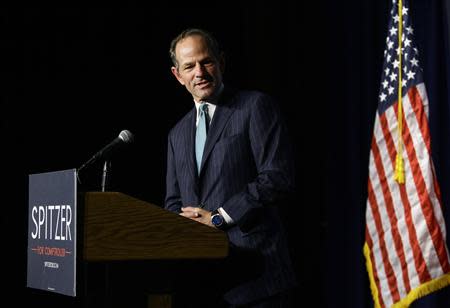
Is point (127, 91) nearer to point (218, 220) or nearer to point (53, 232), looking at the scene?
point (218, 220)

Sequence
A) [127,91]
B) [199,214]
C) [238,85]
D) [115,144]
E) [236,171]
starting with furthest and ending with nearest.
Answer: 1. [238,85]
2. [127,91]
3. [236,171]
4. [199,214]
5. [115,144]

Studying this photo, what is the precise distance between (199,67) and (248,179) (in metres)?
0.44

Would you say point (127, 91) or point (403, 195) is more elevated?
point (127, 91)

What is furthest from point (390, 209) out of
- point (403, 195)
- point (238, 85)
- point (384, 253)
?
point (238, 85)

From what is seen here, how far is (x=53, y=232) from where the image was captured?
189cm

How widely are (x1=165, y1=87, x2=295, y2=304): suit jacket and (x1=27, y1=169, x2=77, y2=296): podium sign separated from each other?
21.9 inches

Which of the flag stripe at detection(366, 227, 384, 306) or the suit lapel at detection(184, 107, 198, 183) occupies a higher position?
the suit lapel at detection(184, 107, 198, 183)

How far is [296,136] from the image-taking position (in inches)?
169

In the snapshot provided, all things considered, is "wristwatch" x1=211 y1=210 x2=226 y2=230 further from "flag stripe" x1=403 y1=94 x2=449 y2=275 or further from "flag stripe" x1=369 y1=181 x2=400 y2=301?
"flag stripe" x1=369 y1=181 x2=400 y2=301

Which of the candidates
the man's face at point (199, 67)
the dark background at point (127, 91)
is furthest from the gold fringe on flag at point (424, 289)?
the man's face at point (199, 67)

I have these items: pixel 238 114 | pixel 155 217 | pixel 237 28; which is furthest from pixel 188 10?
pixel 155 217

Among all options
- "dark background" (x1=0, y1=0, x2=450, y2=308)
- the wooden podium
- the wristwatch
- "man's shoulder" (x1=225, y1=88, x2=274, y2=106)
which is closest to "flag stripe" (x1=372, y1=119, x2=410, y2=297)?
"dark background" (x1=0, y1=0, x2=450, y2=308)

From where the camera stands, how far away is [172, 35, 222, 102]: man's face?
8.02 ft

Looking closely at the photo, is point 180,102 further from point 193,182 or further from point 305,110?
point 193,182
